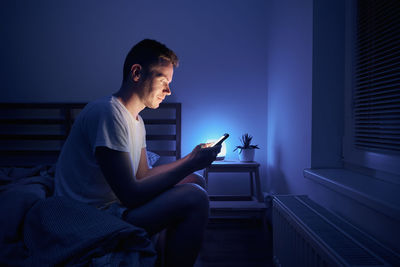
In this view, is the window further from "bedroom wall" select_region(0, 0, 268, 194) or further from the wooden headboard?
the wooden headboard

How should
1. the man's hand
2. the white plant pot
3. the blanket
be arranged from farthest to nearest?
the white plant pot < the man's hand < the blanket

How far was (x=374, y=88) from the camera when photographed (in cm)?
101

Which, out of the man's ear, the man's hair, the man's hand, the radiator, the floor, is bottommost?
the floor

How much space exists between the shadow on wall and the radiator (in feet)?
1.85

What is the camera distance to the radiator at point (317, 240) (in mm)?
669

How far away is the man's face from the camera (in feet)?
3.46

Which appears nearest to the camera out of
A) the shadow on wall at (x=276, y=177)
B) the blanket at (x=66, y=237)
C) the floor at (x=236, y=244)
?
the blanket at (x=66, y=237)

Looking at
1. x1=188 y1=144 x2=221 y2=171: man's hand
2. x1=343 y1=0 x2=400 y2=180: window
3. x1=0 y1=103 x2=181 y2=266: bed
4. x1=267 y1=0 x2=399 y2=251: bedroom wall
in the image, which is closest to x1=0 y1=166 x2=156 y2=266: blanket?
x1=0 y1=103 x2=181 y2=266: bed

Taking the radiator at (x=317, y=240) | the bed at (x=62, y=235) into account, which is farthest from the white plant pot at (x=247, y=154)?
the bed at (x=62, y=235)

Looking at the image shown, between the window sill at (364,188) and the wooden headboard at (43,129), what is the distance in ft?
4.63

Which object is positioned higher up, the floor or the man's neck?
the man's neck

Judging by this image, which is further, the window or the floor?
the floor

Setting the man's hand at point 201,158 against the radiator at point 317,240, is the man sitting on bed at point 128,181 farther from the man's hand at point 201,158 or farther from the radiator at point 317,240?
the radiator at point 317,240

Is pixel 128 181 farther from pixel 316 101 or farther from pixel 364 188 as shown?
pixel 316 101
